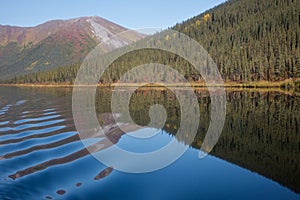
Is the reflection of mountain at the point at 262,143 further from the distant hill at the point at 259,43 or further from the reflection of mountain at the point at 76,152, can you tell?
the distant hill at the point at 259,43

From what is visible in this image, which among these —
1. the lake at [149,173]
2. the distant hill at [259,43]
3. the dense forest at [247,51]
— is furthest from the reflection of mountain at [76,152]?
the distant hill at [259,43]

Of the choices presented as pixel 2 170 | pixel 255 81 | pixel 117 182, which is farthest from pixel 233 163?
pixel 255 81

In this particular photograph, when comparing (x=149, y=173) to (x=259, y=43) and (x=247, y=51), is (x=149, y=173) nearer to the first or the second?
(x=247, y=51)

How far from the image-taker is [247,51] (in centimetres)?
12431

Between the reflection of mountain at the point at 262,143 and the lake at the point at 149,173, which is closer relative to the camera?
the lake at the point at 149,173

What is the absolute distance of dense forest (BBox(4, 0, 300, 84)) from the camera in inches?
3949

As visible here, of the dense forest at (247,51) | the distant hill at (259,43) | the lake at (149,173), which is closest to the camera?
the lake at (149,173)

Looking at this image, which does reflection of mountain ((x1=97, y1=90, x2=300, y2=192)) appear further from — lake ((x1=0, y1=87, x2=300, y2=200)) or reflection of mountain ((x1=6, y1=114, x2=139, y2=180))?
reflection of mountain ((x1=6, y1=114, x2=139, y2=180))

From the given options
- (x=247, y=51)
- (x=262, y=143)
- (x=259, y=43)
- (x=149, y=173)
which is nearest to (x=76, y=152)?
(x=149, y=173)

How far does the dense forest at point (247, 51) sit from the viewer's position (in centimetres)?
10031

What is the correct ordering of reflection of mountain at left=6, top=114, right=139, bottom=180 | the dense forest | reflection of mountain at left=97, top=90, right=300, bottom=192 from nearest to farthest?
reflection of mountain at left=6, top=114, right=139, bottom=180
reflection of mountain at left=97, top=90, right=300, bottom=192
the dense forest

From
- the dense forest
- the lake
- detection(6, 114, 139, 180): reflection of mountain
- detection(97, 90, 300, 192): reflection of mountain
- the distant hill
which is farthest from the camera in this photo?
the dense forest

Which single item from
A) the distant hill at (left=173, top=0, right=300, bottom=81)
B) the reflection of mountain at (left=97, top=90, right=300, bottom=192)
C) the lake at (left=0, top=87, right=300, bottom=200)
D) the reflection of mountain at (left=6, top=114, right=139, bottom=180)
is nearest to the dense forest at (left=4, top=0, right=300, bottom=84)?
the distant hill at (left=173, top=0, right=300, bottom=81)

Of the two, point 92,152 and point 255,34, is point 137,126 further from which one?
point 255,34
